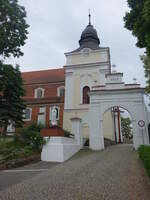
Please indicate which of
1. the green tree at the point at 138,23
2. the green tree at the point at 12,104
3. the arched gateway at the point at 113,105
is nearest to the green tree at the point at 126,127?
the arched gateway at the point at 113,105

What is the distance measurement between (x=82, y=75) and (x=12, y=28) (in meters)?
14.7

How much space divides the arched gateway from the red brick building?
8888 millimetres

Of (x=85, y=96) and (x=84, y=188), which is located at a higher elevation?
(x=85, y=96)

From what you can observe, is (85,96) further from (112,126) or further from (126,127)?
(126,127)

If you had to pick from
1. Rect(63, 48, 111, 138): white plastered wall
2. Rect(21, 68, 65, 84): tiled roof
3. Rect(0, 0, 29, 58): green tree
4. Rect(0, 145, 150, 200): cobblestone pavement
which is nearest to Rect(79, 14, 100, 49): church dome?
Rect(63, 48, 111, 138): white plastered wall

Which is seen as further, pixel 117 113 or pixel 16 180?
pixel 117 113

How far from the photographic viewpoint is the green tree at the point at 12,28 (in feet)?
44.3

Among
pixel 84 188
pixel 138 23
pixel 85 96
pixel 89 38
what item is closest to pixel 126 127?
pixel 85 96

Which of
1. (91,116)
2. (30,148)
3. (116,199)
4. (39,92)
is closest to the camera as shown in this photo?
(116,199)

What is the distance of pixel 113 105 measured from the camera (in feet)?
60.8

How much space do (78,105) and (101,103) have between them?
7.76 meters

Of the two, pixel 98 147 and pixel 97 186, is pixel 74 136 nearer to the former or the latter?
pixel 98 147

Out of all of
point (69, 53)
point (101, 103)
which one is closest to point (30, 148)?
point (101, 103)

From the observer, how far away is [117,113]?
2878 cm
